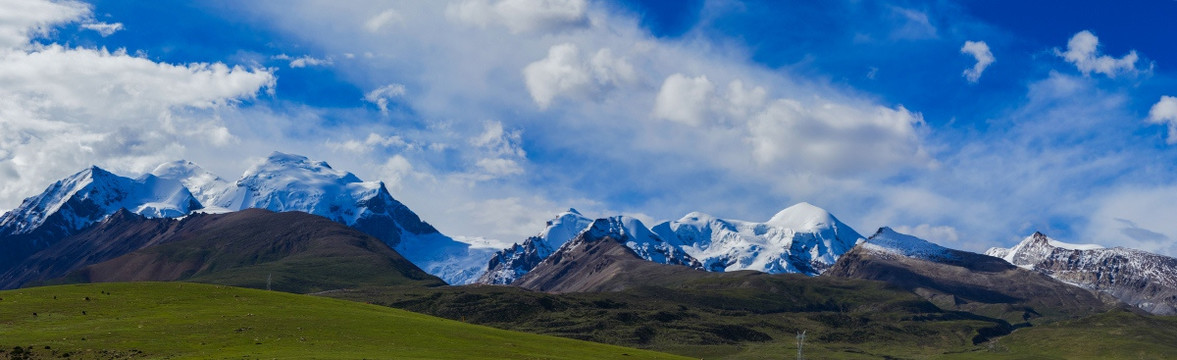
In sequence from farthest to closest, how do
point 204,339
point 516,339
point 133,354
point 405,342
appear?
1. point 516,339
2. point 405,342
3. point 204,339
4. point 133,354

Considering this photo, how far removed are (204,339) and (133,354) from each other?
8535 mm

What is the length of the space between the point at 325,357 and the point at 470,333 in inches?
1177

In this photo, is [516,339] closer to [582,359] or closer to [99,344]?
[582,359]

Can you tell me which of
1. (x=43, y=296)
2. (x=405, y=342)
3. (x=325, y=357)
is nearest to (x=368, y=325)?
(x=405, y=342)

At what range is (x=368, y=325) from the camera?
9681cm

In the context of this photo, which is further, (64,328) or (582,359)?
(582,359)

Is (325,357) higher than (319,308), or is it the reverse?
(319,308)

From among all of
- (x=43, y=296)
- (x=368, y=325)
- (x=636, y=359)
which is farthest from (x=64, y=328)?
(x=636, y=359)

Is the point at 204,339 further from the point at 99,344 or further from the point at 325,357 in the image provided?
the point at 325,357

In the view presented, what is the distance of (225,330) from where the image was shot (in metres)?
86.0

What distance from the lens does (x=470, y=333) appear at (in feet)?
334

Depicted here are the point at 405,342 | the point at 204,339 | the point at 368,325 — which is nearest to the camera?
the point at 204,339

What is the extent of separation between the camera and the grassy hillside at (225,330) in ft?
247

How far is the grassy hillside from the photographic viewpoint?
75250 mm
